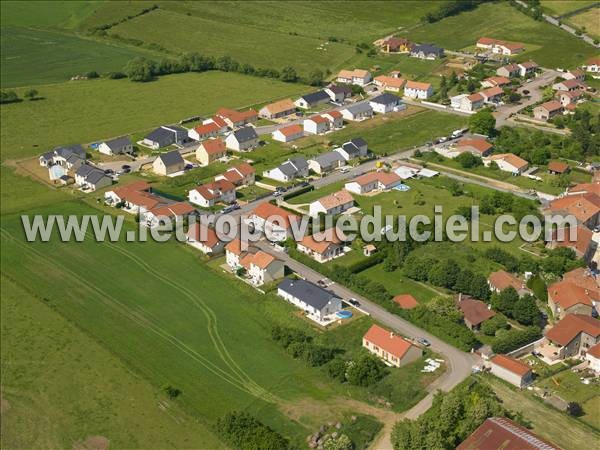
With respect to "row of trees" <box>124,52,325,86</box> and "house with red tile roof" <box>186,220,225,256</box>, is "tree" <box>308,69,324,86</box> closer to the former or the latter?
"row of trees" <box>124,52,325,86</box>

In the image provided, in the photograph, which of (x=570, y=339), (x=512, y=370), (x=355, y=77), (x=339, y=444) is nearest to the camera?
(x=339, y=444)

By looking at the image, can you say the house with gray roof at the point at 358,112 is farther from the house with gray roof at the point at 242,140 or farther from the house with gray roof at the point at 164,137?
the house with gray roof at the point at 164,137

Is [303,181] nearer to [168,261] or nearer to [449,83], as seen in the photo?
[168,261]

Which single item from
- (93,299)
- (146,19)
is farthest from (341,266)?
(146,19)

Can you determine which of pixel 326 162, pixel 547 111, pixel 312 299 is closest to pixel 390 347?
pixel 312 299

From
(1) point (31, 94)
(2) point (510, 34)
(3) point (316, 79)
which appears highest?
(2) point (510, 34)

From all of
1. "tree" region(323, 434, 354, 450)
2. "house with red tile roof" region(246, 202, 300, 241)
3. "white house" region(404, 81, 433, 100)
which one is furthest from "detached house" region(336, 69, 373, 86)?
"tree" region(323, 434, 354, 450)

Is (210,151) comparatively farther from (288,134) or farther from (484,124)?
(484,124)
